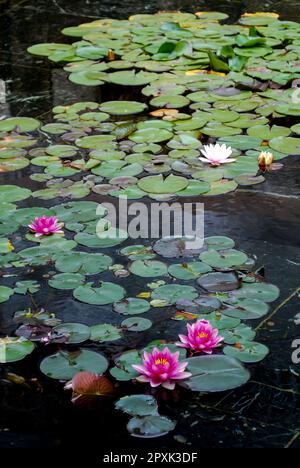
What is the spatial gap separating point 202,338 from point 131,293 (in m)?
0.33

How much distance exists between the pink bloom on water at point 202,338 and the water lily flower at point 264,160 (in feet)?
3.53

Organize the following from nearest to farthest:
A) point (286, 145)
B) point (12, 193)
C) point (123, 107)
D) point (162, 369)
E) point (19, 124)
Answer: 1. point (162, 369)
2. point (12, 193)
3. point (286, 145)
4. point (19, 124)
5. point (123, 107)

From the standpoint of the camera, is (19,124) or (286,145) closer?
(286,145)

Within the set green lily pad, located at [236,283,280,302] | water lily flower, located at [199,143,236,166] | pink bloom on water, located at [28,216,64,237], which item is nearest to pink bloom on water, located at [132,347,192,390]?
green lily pad, located at [236,283,280,302]

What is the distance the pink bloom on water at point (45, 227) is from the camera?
2.51 metres

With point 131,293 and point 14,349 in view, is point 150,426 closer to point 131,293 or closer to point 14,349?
point 14,349

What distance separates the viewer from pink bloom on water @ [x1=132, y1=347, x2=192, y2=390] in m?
1.86

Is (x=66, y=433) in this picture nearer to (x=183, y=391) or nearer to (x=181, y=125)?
(x=183, y=391)

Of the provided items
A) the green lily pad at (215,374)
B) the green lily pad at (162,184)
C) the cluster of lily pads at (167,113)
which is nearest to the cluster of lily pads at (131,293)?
the green lily pad at (215,374)

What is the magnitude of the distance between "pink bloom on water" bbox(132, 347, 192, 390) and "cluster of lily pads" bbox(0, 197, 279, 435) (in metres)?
0.03

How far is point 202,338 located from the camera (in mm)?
1952

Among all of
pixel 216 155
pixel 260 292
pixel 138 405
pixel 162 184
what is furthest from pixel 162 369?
pixel 216 155

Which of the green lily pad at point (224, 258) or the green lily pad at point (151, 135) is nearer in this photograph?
the green lily pad at point (224, 258)

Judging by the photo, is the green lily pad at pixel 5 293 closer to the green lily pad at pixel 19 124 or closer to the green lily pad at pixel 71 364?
the green lily pad at pixel 71 364
